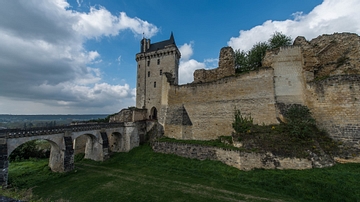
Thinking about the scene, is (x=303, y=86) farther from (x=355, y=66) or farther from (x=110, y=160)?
(x=110, y=160)

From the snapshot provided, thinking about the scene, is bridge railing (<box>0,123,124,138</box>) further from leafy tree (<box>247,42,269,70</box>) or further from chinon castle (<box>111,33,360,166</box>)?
leafy tree (<box>247,42,269,70</box>)

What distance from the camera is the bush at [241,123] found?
12875 millimetres

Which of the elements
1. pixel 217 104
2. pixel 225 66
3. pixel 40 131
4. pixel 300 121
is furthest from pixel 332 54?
pixel 40 131

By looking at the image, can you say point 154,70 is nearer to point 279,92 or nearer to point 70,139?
point 70,139

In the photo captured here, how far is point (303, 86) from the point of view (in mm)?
13094

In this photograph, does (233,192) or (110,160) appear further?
(110,160)

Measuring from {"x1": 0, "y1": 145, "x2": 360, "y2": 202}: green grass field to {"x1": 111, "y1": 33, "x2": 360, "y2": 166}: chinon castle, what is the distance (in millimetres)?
3929

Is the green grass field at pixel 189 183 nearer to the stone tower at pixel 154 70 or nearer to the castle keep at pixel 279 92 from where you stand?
the castle keep at pixel 279 92

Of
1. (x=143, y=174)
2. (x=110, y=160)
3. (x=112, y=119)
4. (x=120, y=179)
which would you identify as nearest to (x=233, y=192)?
(x=143, y=174)

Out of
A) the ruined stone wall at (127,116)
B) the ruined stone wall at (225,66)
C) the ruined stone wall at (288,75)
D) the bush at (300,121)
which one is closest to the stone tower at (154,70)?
the ruined stone wall at (127,116)

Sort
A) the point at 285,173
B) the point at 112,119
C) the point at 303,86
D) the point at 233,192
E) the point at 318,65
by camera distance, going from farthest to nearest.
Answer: the point at 112,119 → the point at 318,65 → the point at 303,86 → the point at 285,173 → the point at 233,192

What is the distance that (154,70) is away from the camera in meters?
27.2

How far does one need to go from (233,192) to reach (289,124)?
6833mm

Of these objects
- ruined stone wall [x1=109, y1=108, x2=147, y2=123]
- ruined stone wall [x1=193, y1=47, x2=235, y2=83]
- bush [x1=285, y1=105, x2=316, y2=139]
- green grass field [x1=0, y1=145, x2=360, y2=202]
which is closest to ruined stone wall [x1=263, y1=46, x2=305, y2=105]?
bush [x1=285, y1=105, x2=316, y2=139]
